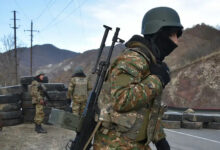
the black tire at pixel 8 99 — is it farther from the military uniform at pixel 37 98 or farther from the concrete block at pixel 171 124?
the concrete block at pixel 171 124

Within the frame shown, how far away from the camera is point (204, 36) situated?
55.4 m

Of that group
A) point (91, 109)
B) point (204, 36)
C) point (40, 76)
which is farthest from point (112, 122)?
point (204, 36)

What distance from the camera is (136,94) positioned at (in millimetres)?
2285

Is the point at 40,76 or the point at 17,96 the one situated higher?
the point at 40,76

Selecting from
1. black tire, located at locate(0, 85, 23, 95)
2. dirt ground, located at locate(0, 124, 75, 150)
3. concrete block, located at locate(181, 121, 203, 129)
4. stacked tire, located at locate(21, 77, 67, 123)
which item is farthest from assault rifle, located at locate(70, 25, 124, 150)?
concrete block, located at locate(181, 121, 203, 129)

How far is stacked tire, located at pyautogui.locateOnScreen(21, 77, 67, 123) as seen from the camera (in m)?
11.4

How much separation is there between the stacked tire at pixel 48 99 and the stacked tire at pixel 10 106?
25 centimetres

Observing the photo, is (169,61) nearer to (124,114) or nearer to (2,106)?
(2,106)

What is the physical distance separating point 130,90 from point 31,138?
7027 mm

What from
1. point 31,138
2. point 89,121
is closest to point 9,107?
point 31,138

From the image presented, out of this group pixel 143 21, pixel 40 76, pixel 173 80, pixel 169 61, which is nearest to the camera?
pixel 143 21

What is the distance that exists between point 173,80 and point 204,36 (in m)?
23.1

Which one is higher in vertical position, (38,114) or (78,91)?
(78,91)

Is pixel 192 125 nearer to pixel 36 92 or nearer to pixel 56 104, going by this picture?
pixel 56 104
